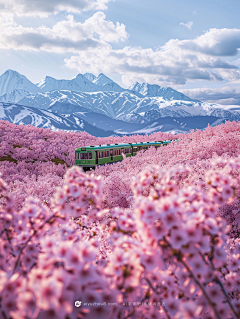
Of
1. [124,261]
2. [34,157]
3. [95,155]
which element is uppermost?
[124,261]

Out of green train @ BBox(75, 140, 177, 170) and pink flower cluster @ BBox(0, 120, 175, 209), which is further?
green train @ BBox(75, 140, 177, 170)

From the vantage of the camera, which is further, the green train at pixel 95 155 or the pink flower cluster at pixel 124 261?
the green train at pixel 95 155

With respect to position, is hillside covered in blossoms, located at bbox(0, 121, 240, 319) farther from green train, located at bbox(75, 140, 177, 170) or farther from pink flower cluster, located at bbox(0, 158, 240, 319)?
green train, located at bbox(75, 140, 177, 170)

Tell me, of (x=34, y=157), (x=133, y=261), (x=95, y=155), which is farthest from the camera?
(x=95, y=155)

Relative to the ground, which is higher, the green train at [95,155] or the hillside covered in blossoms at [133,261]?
the hillside covered in blossoms at [133,261]

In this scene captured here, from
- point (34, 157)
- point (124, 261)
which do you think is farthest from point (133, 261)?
point (34, 157)

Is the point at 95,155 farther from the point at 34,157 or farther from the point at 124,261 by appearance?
the point at 124,261

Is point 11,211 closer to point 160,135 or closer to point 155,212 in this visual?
point 155,212

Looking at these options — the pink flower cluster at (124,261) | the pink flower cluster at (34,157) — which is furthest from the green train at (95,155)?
the pink flower cluster at (124,261)

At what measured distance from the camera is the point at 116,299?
1.65 meters

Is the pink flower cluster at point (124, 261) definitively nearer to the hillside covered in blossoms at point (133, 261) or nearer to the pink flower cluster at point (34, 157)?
the hillside covered in blossoms at point (133, 261)

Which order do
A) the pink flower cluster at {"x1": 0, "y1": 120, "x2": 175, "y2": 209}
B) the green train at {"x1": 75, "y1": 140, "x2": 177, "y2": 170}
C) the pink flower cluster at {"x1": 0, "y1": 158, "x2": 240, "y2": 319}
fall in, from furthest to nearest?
the green train at {"x1": 75, "y1": 140, "x2": 177, "y2": 170}, the pink flower cluster at {"x1": 0, "y1": 120, "x2": 175, "y2": 209}, the pink flower cluster at {"x1": 0, "y1": 158, "x2": 240, "y2": 319}

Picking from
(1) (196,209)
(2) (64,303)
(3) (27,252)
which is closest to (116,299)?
(2) (64,303)

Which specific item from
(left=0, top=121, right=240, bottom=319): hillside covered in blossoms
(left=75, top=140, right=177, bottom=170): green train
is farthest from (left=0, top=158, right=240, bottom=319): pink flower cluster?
(left=75, top=140, right=177, bottom=170): green train
